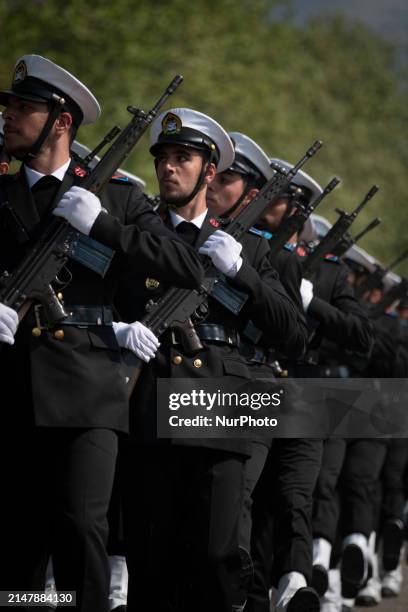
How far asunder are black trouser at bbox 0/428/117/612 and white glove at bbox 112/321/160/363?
0.56 meters

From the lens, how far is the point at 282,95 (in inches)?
1241

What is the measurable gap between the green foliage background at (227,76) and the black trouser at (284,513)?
499 inches

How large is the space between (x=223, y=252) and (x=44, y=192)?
95 centimetres

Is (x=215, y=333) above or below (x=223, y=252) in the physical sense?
below

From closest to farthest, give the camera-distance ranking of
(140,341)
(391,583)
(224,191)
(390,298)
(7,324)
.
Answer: (7,324) < (140,341) < (224,191) < (391,583) < (390,298)

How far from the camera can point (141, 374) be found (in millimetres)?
6430

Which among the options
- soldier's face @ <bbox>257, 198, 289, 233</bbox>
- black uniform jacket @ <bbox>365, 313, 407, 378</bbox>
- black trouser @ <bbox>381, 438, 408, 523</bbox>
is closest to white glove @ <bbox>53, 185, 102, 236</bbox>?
soldier's face @ <bbox>257, 198, 289, 233</bbox>

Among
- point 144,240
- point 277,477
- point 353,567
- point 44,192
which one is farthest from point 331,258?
point 44,192

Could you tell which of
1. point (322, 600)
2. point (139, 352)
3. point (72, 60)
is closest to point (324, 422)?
point (322, 600)

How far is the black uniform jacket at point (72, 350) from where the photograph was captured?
18.5 ft

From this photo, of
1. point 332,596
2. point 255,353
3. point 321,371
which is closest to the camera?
point 255,353

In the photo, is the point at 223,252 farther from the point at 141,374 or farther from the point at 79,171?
the point at 79,171

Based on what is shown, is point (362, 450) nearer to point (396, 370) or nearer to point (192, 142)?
point (396, 370)

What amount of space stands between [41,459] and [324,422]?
9.84 feet
